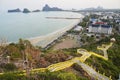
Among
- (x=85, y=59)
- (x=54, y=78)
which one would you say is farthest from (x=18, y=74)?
(x=85, y=59)

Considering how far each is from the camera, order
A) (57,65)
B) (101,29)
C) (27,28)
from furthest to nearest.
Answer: (27,28) → (101,29) → (57,65)

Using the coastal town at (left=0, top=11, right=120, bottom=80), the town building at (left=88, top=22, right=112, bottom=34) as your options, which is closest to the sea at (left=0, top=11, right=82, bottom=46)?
the town building at (left=88, top=22, right=112, bottom=34)

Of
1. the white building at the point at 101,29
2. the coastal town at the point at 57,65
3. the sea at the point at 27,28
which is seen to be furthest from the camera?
the white building at the point at 101,29

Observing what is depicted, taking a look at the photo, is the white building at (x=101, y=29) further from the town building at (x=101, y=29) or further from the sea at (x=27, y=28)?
the sea at (x=27, y=28)

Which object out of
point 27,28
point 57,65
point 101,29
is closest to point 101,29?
point 101,29

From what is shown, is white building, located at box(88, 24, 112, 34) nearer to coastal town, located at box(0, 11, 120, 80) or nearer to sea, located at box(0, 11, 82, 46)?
sea, located at box(0, 11, 82, 46)

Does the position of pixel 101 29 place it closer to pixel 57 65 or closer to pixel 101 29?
pixel 101 29

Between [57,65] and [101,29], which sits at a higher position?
[57,65]

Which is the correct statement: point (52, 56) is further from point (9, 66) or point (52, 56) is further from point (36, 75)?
point (36, 75)

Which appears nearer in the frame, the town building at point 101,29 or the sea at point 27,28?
the sea at point 27,28

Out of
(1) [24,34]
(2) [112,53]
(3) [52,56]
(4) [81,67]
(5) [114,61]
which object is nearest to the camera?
(4) [81,67]

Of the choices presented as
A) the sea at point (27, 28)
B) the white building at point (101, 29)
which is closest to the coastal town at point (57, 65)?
the sea at point (27, 28)
